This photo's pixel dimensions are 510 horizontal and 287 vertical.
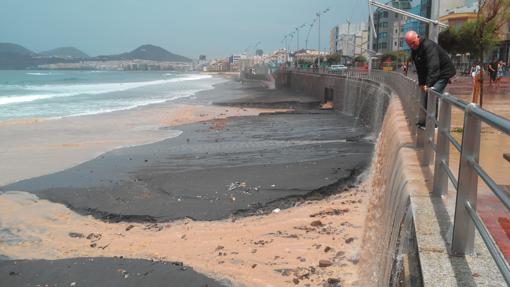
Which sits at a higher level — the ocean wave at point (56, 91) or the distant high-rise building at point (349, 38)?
the distant high-rise building at point (349, 38)

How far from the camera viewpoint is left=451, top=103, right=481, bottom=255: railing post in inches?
108

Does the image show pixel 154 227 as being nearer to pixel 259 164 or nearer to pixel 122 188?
pixel 122 188

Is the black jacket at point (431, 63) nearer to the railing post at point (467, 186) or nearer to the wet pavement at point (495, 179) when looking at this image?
the wet pavement at point (495, 179)

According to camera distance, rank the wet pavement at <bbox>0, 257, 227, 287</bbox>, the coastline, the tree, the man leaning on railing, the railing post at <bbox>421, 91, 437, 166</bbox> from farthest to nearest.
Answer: the coastline → the tree → the wet pavement at <bbox>0, 257, 227, 287</bbox> → the man leaning on railing → the railing post at <bbox>421, 91, 437, 166</bbox>

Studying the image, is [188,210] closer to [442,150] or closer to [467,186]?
[442,150]

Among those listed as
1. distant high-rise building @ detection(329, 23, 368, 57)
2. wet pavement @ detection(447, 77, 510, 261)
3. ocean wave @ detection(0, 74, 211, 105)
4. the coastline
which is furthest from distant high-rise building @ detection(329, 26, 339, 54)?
wet pavement @ detection(447, 77, 510, 261)

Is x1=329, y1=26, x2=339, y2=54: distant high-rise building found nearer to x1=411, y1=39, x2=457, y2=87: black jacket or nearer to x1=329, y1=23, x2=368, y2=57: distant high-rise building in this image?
x1=329, y1=23, x2=368, y2=57: distant high-rise building

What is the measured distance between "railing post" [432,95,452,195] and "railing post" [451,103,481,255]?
1.12m

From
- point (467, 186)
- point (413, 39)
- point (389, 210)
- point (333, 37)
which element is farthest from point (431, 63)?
point (333, 37)

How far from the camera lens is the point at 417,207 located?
12.4ft

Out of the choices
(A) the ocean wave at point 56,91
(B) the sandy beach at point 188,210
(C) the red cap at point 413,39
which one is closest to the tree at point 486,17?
(B) the sandy beach at point 188,210

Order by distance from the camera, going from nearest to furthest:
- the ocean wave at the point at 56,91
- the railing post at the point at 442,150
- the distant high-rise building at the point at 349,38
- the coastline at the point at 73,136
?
the railing post at the point at 442,150, the coastline at the point at 73,136, the ocean wave at the point at 56,91, the distant high-rise building at the point at 349,38

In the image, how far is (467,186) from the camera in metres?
2.80

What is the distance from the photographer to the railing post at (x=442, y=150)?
4.03m
